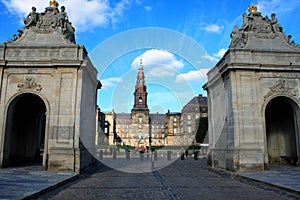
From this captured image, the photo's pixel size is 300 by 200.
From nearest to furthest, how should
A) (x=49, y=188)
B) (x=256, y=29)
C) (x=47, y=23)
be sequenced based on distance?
(x=49, y=188)
(x=47, y=23)
(x=256, y=29)

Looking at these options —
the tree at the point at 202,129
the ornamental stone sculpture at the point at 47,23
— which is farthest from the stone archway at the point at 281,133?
the tree at the point at 202,129

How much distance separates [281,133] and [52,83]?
16.6m

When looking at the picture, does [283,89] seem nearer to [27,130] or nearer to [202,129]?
[27,130]

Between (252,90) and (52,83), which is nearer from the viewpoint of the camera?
(52,83)

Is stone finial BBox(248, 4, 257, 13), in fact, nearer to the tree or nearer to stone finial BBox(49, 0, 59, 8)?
stone finial BBox(49, 0, 59, 8)

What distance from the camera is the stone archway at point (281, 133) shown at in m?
18.0

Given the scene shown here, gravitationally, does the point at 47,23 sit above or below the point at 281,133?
above

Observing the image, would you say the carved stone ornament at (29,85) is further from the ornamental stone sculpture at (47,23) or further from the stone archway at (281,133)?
the stone archway at (281,133)

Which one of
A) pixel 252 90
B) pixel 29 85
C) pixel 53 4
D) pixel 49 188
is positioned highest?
pixel 53 4

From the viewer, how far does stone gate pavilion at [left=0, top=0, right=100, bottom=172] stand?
14477 mm

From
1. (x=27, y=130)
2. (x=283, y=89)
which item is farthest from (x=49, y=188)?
(x=283, y=89)

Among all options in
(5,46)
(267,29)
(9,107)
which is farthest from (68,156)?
(267,29)

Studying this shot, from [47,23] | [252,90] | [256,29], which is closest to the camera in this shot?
[252,90]

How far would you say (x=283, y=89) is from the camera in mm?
15898
